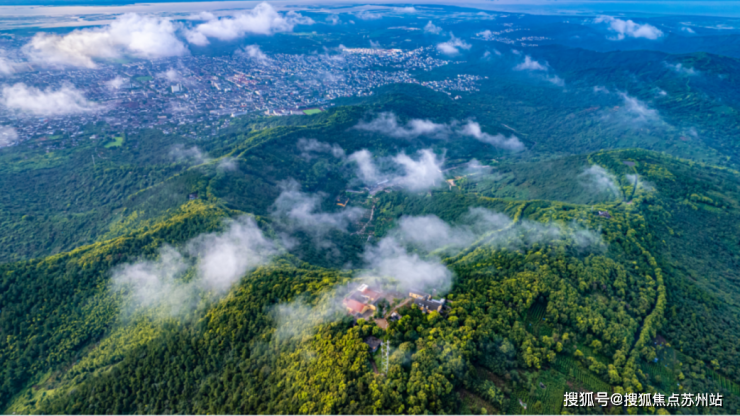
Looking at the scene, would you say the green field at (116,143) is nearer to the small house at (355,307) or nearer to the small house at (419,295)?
the small house at (355,307)

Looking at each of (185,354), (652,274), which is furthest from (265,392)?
(652,274)

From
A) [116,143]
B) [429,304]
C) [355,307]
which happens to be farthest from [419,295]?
[116,143]

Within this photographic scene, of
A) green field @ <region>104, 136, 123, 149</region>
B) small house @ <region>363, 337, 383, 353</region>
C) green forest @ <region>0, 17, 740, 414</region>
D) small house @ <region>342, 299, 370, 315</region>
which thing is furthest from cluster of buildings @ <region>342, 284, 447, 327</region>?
green field @ <region>104, 136, 123, 149</region>

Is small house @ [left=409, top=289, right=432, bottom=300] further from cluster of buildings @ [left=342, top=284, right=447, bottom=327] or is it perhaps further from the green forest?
the green forest

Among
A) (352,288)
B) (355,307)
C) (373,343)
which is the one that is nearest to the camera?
(373,343)

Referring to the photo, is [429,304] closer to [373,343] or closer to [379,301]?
[379,301]

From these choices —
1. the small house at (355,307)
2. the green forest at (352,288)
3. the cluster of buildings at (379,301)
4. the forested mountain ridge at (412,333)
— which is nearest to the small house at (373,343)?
the green forest at (352,288)

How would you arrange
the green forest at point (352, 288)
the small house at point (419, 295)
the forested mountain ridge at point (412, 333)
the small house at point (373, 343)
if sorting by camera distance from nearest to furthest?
the forested mountain ridge at point (412, 333), the small house at point (373, 343), the green forest at point (352, 288), the small house at point (419, 295)

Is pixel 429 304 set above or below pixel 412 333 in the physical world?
below

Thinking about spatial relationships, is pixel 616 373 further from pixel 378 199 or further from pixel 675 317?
pixel 378 199

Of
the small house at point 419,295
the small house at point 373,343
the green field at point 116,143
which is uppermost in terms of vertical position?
the small house at point 373,343

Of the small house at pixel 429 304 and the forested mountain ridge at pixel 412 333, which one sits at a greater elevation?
the small house at pixel 429 304
